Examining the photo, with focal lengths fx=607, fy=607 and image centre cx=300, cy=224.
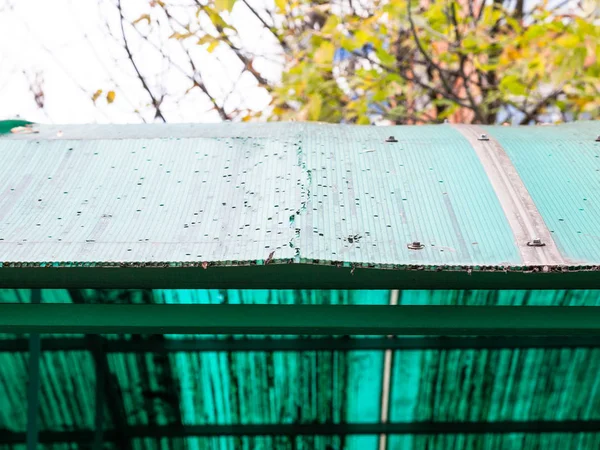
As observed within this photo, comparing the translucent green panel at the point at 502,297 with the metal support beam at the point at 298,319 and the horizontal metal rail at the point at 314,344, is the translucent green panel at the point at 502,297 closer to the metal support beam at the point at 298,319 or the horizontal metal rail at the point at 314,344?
the horizontal metal rail at the point at 314,344

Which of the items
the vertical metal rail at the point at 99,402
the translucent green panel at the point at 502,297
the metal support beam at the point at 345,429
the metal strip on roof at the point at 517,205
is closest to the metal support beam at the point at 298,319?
the metal strip on roof at the point at 517,205

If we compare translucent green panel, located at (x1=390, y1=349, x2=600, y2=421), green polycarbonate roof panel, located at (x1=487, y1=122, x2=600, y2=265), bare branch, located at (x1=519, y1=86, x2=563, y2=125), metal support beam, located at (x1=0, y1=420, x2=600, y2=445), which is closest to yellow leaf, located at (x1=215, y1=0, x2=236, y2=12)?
green polycarbonate roof panel, located at (x1=487, y1=122, x2=600, y2=265)

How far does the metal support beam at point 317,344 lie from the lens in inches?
112

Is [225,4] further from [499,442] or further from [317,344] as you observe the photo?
[499,442]

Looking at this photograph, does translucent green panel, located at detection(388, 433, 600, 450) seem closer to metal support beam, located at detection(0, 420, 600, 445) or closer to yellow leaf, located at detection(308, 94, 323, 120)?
metal support beam, located at detection(0, 420, 600, 445)

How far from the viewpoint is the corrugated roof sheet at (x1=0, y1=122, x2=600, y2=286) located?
1.79 m

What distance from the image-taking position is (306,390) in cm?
298

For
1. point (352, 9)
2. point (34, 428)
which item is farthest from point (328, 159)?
point (352, 9)

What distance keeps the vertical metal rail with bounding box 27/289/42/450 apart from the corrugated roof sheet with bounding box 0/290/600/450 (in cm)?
9

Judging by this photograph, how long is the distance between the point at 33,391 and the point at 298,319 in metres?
1.66

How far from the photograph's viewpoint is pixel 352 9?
6320mm

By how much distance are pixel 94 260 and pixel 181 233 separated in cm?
28

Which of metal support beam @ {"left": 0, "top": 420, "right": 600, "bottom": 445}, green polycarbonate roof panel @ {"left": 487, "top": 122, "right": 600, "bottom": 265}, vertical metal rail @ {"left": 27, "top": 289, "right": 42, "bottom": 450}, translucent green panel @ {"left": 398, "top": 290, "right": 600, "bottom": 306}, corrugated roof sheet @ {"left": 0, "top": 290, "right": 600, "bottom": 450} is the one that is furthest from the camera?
metal support beam @ {"left": 0, "top": 420, "right": 600, "bottom": 445}

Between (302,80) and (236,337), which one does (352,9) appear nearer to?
(302,80)
